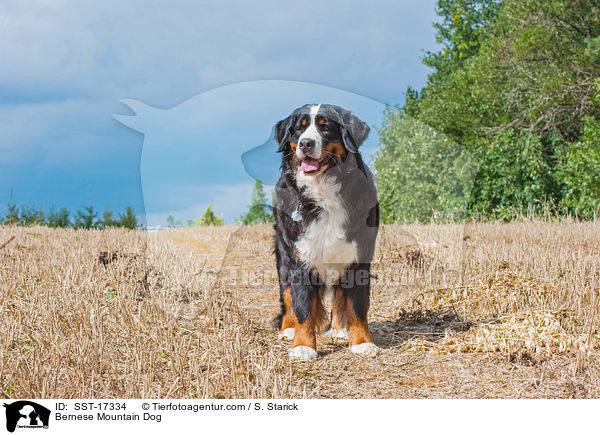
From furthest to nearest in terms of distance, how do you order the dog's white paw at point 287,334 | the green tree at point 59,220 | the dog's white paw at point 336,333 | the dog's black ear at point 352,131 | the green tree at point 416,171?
1. the green tree at point 59,220
2. the green tree at point 416,171
3. the dog's white paw at point 336,333
4. the dog's white paw at point 287,334
5. the dog's black ear at point 352,131

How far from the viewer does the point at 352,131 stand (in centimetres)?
321

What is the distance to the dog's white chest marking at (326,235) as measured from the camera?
Result: 3.48 meters

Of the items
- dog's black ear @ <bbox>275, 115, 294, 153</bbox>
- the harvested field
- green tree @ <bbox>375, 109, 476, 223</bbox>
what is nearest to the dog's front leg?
the harvested field

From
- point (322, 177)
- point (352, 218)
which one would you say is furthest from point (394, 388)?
point (322, 177)

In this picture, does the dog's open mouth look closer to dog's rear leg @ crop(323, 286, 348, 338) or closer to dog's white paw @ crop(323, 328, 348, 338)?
dog's rear leg @ crop(323, 286, 348, 338)

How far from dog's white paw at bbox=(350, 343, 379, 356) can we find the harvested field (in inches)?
2.3

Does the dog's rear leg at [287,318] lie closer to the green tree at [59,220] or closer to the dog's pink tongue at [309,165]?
the dog's pink tongue at [309,165]

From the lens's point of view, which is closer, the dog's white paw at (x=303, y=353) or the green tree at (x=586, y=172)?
the dog's white paw at (x=303, y=353)

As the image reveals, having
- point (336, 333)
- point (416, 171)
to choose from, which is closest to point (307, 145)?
point (336, 333)

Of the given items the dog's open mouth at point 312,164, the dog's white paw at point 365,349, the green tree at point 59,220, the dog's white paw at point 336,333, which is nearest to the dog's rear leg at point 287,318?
the dog's white paw at point 336,333

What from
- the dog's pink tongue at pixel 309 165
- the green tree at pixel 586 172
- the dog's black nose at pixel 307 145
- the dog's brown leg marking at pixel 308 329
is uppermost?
the green tree at pixel 586 172

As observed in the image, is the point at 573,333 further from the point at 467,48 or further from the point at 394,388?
the point at 467,48

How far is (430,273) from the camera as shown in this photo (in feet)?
20.7

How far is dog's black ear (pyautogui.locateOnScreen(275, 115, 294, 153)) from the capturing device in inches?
129
